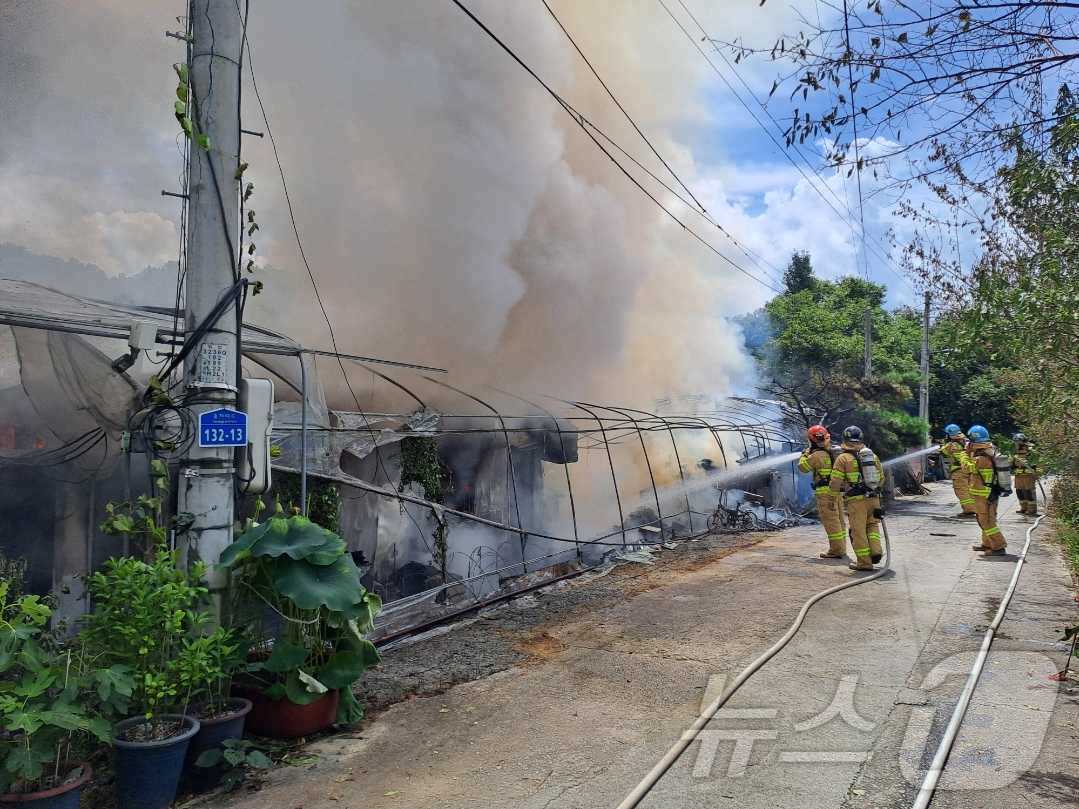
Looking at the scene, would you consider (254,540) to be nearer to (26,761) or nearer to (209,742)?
(209,742)

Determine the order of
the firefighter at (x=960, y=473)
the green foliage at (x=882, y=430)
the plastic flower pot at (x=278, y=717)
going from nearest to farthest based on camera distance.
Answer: the plastic flower pot at (x=278, y=717) < the firefighter at (x=960, y=473) < the green foliage at (x=882, y=430)

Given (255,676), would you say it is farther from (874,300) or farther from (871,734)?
(874,300)

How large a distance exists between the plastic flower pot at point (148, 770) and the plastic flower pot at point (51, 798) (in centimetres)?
29

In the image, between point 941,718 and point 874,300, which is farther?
point 874,300

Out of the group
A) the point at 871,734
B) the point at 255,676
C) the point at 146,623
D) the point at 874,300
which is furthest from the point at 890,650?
the point at 874,300

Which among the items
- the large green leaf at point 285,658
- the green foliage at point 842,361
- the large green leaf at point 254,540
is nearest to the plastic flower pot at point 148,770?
the large green leaf at point 285,658

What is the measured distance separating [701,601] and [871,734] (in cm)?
362

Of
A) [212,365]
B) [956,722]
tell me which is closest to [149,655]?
[212,365]

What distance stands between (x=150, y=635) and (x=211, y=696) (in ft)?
1.83

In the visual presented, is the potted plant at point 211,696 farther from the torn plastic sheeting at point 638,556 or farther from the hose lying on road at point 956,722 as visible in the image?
the torn plastic sheeting at point 638,556

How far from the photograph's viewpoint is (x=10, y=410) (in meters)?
5.61

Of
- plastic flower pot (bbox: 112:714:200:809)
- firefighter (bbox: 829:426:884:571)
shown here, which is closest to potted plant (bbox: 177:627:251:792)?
plastic flower pot (bbox: 112:714:200:809)

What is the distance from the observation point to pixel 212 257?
4.54m

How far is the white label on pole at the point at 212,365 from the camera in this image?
4469mm
